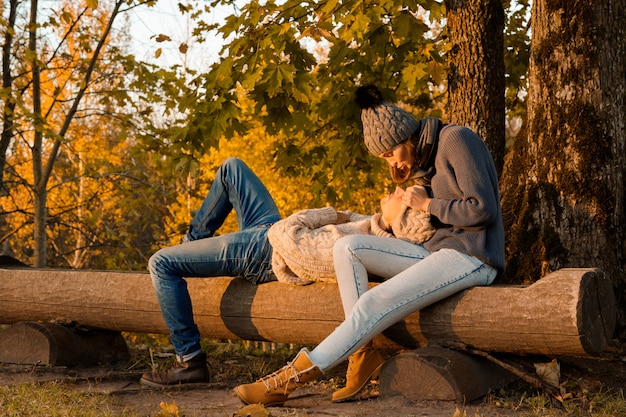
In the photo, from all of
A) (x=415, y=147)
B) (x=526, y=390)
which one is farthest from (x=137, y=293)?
(x=526, y=390)

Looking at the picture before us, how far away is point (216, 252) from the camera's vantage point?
185 inches

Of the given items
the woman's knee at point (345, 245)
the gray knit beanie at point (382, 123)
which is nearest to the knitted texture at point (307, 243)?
the woman's knee at point (345, 245)

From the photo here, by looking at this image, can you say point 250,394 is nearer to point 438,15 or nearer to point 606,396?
point 606,396

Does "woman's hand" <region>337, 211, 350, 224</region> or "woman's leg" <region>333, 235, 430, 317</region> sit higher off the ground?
"woman's hand" <region>337, 211, 350, 224</region>

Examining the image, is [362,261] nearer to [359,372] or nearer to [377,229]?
[377,229]

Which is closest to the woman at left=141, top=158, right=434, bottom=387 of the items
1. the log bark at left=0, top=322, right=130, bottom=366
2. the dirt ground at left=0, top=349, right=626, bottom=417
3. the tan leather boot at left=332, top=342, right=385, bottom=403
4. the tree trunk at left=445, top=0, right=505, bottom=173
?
the dirt ground at left=0, top=349, right=626, bottom=417

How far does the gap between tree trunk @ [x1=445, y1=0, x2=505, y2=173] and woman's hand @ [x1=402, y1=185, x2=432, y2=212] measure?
2.36 meters

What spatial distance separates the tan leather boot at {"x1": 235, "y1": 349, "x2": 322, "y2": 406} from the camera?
13.1 ft

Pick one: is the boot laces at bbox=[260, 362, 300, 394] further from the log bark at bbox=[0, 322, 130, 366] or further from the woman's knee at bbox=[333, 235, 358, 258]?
the log bark at bbox=[0, 322, 130, 366]

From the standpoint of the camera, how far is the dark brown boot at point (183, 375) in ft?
15.9

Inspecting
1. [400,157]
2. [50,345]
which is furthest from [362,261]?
[50,345]

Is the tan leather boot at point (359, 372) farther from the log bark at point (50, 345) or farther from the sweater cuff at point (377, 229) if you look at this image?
the log bark at point (50, 345)

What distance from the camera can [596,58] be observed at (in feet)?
18.4

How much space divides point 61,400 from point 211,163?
1331 cm
